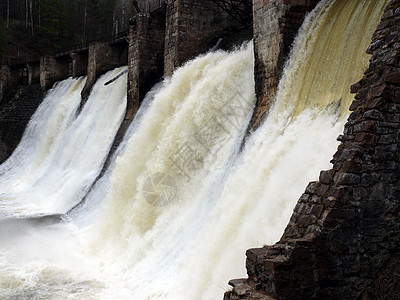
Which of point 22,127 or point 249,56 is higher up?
point 249,56

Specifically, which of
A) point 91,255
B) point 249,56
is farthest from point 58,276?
point 249,56

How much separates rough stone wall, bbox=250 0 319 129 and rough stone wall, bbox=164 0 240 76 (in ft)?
13.1

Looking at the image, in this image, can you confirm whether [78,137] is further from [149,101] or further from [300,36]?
[300,36]

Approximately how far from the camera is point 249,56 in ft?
29.4

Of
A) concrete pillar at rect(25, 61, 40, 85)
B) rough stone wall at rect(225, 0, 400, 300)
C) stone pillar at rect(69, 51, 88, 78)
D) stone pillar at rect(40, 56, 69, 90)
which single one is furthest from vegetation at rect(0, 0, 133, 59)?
rough stone wall at rect(225, 0, 400, 300)

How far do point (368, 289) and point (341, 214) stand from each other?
785mm

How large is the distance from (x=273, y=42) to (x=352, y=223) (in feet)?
15.2

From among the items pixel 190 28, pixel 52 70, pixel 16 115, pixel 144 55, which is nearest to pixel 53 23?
pixel 52 70

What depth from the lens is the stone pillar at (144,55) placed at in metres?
13.2

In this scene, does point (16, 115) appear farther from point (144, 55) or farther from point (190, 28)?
point (190, 28)

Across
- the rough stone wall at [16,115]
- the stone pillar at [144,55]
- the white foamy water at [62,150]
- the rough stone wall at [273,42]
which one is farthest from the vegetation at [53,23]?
the rough stone wall at [273,42]

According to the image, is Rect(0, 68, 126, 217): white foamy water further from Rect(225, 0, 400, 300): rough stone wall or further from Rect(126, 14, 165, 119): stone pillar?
Rect(225, 0, 400, 300): rough stone wall

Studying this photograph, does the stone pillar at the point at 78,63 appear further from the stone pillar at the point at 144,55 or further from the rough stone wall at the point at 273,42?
the rough stone wall at the point at 273,42

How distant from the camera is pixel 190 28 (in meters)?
11.9
